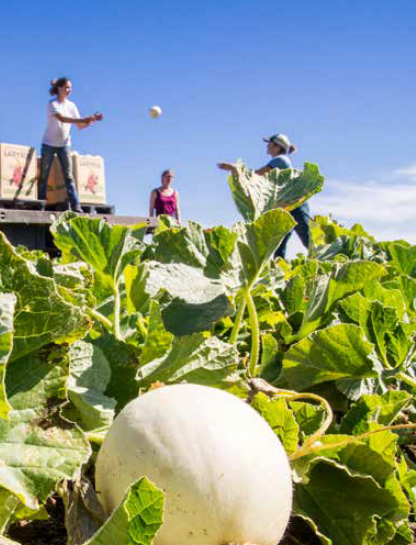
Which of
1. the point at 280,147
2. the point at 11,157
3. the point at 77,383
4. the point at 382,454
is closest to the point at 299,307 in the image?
the point at 382,454

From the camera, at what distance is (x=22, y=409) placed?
0.67 m

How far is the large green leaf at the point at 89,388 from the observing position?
0.79m

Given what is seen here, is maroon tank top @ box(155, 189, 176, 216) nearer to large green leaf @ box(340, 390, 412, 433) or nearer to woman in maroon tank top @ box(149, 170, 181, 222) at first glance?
woman in maroon tank top @ box(149, 170, 181, 222)

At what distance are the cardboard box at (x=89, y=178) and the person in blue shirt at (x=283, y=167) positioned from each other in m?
3.35

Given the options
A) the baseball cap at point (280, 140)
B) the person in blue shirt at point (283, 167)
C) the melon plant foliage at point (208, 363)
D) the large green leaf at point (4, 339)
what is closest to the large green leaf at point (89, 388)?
the melon plant foliage at point (208, 363)

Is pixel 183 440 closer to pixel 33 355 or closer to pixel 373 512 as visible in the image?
pixel 33 355

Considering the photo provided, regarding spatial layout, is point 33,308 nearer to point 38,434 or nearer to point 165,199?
point 38,434

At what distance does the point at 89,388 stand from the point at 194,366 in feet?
0.50

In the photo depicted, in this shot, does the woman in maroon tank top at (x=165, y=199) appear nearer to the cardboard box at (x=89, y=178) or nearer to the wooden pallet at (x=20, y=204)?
the cardboard box at (x=89, y=178)

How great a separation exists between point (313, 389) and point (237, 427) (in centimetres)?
47

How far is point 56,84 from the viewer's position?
9.35m

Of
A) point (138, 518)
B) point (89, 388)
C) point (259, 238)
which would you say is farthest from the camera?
point (259, 238)

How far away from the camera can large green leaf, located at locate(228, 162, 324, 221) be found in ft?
3.64

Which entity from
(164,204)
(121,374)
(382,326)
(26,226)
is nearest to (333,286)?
(382,326)
